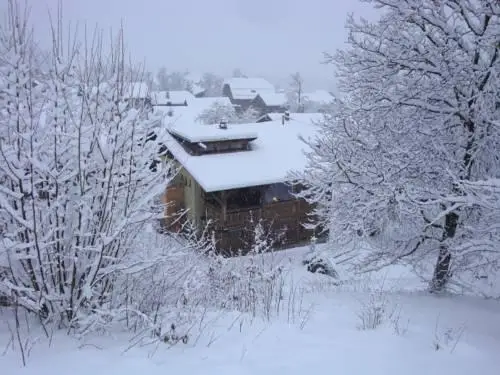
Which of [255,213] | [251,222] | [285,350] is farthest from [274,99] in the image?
[285,350]

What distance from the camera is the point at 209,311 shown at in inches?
189

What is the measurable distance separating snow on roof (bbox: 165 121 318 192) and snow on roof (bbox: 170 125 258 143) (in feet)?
1.83

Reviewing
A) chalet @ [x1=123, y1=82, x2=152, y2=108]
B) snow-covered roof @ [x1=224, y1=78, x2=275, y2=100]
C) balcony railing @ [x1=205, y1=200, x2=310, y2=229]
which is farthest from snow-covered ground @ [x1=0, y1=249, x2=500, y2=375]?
snow-covered roof @ [x1=224, y1=78, x2=275, y2=100]

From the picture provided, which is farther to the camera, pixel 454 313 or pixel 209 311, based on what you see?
pixel 454 313

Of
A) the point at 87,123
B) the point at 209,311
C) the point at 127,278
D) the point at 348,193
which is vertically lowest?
the point at 209,311

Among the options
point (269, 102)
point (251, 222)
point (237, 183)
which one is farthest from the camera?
point (269, 102)

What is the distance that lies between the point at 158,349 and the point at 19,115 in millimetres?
2609

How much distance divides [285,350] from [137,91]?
12.6 feet

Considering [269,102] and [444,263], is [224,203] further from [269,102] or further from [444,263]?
[269,102]

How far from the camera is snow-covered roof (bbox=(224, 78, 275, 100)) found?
7744 centimetres

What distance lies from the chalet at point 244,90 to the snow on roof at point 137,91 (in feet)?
233

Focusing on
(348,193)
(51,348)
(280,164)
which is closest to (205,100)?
(280,164)

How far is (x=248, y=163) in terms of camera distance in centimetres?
1605

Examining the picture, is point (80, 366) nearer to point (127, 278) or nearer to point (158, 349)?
point (158, 349)
